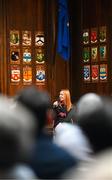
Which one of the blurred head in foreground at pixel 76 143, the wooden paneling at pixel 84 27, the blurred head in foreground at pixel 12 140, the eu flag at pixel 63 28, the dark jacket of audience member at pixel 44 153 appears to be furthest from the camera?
the eu flag at pixel 63 28

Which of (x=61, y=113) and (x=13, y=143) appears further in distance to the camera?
(x=61, y=113)

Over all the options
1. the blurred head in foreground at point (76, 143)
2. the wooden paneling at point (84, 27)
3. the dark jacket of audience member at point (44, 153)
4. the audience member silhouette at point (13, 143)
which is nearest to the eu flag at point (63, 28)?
the wooden paneling at point (84, 27)

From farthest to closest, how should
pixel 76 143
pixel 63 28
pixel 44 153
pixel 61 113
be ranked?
pixel 63 28 → pixel 61 113 → pixel 76 143 → pixel 44 153

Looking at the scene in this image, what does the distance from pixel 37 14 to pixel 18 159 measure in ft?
24.2

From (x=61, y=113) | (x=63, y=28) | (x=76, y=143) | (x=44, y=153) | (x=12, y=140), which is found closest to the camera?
(x=12, y=140)

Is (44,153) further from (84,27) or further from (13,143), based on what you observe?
(84,27)

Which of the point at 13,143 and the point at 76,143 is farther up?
the point at 13,143

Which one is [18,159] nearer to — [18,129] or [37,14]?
[18,129]

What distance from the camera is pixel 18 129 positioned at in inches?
81.9

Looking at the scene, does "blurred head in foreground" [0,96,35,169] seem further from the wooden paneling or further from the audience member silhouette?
the wooden paneling

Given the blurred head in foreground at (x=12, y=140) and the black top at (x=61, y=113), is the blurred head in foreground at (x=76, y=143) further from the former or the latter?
the black top at (x=61, y=113)

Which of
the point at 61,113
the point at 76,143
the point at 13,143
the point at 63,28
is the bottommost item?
the point at 61,113

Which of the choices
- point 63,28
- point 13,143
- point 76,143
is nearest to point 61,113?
point 63,28

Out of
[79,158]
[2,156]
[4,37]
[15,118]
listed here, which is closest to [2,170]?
[2,156]
